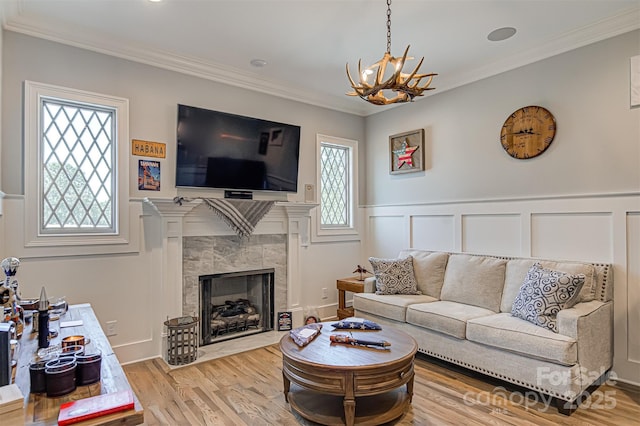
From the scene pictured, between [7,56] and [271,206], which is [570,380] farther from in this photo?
[7,56]

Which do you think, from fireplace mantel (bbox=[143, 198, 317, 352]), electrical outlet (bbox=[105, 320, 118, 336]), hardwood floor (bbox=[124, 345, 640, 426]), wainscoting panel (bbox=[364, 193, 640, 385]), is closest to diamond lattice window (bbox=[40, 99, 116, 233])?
fireplace mantel (bbox=[143, 198, 317, 352])

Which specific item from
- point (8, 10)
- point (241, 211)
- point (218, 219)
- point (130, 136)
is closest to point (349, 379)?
point (241, 211)

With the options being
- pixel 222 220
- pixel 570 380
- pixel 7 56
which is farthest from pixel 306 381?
pixel 7 56

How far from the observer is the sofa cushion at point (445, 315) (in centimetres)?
306

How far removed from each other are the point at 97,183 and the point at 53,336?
1755 millimetres

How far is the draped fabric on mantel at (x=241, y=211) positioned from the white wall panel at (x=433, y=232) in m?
1.80

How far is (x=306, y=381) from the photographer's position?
7.67 ft

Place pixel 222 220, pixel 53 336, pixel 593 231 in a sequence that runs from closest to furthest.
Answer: pixel 53 336 → pixel 593 231 → pixel 222 220

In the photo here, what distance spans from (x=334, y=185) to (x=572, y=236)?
278 centimetres

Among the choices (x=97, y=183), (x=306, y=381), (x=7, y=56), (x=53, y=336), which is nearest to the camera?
(x=53, y=336)

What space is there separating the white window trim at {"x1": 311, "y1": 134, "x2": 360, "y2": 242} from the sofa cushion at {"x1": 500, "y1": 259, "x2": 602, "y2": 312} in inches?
84.0

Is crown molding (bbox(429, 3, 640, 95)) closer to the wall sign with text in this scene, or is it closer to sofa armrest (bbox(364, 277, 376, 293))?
Result: sofa armrest (bbox(364, 277, 376, 293))

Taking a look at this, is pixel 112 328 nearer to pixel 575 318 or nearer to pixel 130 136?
pixel 130 136

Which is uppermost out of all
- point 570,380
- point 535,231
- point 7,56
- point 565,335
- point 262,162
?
point 7,56
